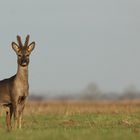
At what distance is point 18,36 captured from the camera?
2147cm

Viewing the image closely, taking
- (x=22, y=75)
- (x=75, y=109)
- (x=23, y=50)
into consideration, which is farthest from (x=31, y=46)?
(x=75, y=109)

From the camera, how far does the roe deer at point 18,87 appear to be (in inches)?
831

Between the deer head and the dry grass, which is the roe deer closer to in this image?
the deer head

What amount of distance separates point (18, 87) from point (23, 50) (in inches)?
47.6

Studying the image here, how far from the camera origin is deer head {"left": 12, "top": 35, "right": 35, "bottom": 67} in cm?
2109

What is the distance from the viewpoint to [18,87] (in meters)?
21.2

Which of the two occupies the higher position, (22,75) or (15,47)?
(15,47)

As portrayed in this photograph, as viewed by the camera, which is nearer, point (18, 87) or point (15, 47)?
point (18, 87)

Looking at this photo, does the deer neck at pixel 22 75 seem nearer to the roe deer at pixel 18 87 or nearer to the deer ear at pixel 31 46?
the roe deer at pixel 18 87

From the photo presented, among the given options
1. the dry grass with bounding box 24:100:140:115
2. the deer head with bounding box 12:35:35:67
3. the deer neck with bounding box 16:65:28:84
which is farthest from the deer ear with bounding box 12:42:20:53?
the dry grass with bounding box 24:100:140:115

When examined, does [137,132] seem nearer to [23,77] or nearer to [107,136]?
[107,136]

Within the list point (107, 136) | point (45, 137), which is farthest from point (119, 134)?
point (45, 137)

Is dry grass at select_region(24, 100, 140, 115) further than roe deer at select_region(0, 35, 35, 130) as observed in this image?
Yes

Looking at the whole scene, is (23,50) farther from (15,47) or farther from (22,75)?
(22,75)
